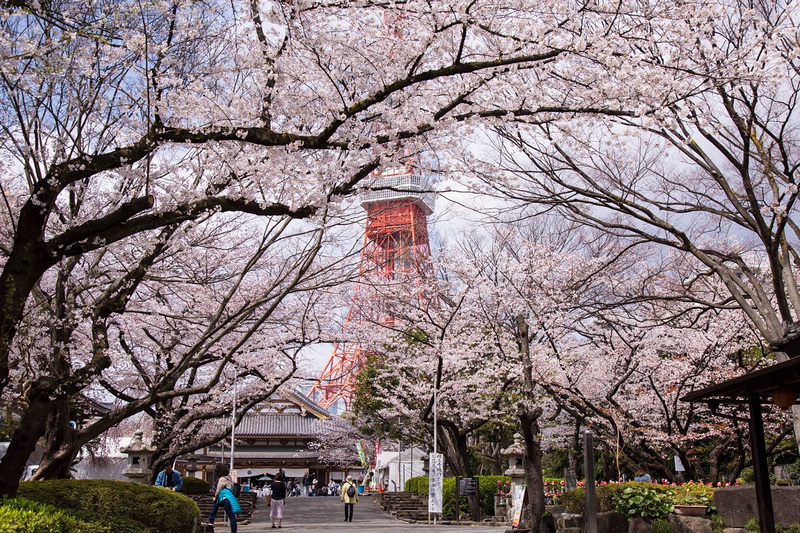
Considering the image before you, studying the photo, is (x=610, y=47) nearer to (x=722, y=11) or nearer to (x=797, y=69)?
(x=722, y=11)

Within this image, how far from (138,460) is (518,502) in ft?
21.3

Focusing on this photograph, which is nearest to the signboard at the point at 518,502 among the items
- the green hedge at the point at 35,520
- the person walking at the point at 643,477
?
the person walking at the point at 643,477

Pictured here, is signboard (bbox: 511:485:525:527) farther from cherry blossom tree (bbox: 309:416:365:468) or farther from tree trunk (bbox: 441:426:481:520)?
cherry blossom tree (bbox: 309:416:365:468)

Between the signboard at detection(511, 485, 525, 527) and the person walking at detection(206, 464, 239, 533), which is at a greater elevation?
the person walking at detection(206, 464, 239, 533)

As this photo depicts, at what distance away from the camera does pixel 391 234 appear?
11.8 m

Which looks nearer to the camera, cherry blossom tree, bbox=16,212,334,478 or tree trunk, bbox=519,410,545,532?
cherry blossom tree, bbox=16,212,334,478

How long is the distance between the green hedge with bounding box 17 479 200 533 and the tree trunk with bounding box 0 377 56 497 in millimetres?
368

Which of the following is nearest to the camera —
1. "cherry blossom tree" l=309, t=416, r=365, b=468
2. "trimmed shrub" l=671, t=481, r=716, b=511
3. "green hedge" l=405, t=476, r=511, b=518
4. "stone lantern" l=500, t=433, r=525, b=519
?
"trimmed shrub" l=671, t=481, r=716, b=511

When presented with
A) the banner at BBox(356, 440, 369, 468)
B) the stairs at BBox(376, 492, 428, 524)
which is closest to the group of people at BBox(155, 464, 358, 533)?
the stairs at BBox(376, 492, 428, 524)

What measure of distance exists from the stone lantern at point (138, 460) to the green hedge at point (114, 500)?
359 cm

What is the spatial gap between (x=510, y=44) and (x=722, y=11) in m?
3.22

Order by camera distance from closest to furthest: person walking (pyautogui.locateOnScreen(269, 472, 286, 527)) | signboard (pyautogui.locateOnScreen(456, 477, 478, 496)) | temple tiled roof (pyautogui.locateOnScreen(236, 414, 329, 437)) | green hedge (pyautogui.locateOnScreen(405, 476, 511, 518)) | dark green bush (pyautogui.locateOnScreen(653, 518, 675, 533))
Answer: dark green bush (pyautogui.locateOnScreen(653, 518, 675, 533)), person walking (pyautogui.locateOnScreen(269, 472, 286, 527)), signboard (pyautogui.locateOnScreen(456, 477, 478, 496)), green hedge (pyautogui.locateOnScreen(405, 476, 511, 518)), temple tiled roof (pyautogui.locateOnScreen(236, 414, 329, 437))

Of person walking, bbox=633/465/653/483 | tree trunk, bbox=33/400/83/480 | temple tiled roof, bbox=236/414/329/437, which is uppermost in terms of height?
temple tiled roof, bbox=236/414/329/437

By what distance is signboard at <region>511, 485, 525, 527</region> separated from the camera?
10602 mm
